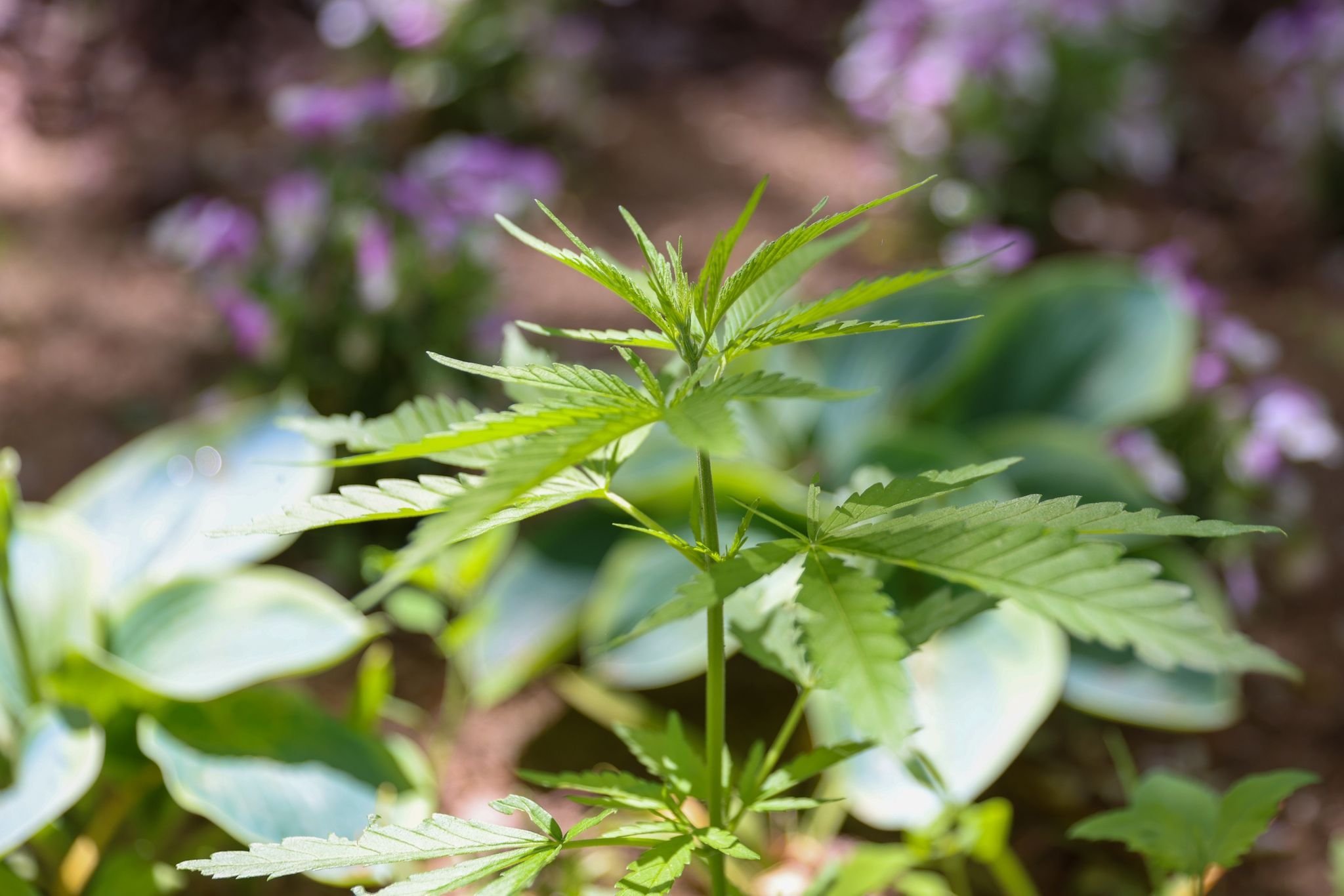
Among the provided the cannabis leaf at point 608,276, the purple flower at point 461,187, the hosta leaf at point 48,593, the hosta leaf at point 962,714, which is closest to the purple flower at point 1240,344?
the hosta leaf at point 962,714

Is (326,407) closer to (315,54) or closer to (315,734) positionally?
(315,734)

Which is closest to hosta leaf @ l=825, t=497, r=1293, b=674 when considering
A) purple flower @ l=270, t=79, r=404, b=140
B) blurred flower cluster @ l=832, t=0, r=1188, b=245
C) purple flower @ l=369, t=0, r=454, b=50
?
purple flower @ l=270, t=79, r=404, b=140

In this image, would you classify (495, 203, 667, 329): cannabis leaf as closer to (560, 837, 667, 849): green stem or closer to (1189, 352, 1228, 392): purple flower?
(560, 837, 667, 849): green stem

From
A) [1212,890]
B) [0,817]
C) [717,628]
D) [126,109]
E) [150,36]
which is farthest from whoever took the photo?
[150,36]

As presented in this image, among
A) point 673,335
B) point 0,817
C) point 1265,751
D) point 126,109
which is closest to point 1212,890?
point 1265,751

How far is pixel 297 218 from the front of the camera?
191cm

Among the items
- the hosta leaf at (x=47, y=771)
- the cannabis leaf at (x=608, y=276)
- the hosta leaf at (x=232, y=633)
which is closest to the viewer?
the cannabis leaf at (x=608, y=276)

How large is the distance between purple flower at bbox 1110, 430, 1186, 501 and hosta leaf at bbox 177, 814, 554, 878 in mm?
1326

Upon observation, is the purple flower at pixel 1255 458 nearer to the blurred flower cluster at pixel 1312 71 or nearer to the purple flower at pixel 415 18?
the blurred flower cluster at pixel 1312 71

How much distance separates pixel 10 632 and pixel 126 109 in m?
2.66

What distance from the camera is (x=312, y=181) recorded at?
2.00m

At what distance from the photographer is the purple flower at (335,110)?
6.80 ft

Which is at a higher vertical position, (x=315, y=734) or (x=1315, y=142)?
(x=1315, y=142)

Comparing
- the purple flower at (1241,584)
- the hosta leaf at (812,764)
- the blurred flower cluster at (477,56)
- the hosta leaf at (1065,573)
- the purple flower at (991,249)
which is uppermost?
the blurred flower cluster at (477,56)
